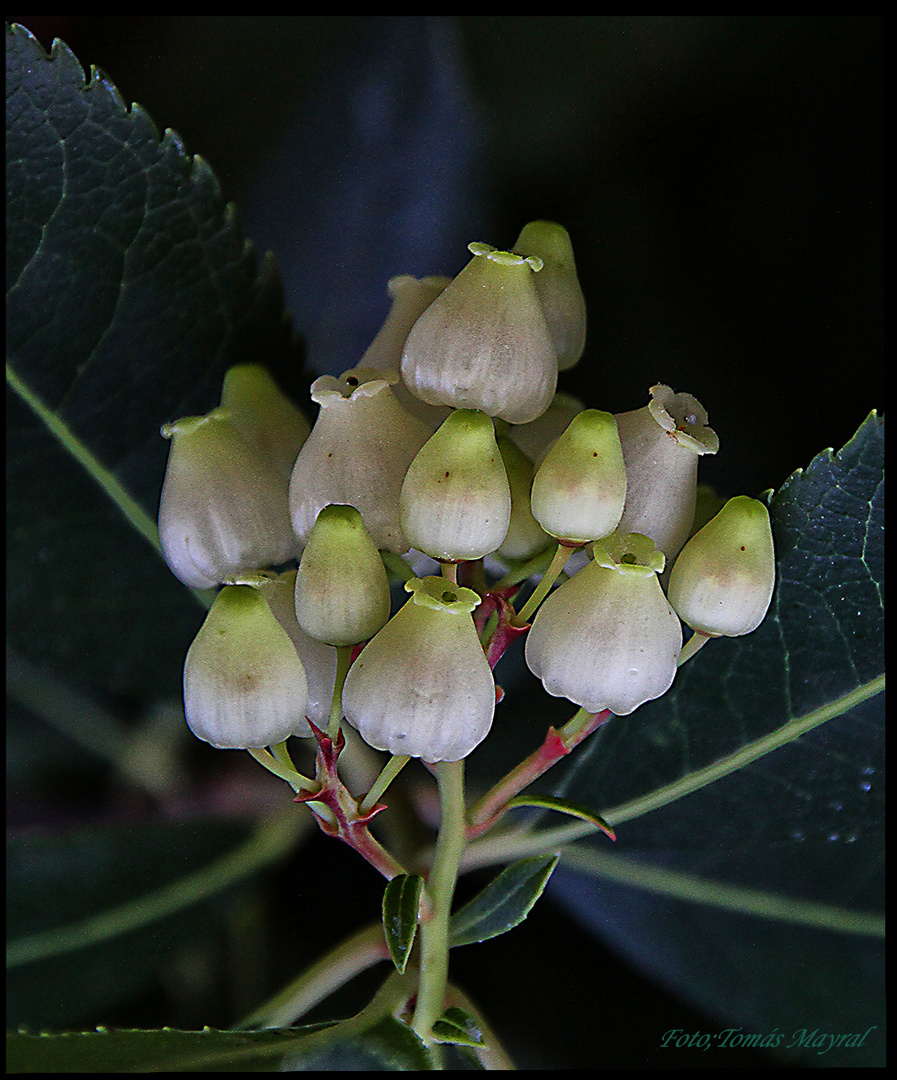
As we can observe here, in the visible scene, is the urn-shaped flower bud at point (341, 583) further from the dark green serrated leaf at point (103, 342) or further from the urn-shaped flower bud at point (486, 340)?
the dark green serrated leaf at point (103, 342)

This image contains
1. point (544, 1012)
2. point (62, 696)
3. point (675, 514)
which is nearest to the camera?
point (675, 514)

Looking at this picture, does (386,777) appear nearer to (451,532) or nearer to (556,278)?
(451,532)

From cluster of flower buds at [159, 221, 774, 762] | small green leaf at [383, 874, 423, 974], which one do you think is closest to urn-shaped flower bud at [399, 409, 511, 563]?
cluster of flower buds at [159, 221, 774, 762]

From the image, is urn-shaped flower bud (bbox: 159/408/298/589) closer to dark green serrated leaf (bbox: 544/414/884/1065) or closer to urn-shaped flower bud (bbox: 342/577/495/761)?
urn-shaped flower bud (bbox: 342/577/495/761)

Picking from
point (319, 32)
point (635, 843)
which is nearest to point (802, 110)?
point (319, 32)

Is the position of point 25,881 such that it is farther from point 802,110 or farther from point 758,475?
point 802,110

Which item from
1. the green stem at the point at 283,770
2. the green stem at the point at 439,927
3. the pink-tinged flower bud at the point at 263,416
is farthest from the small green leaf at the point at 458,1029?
the pink-tinged flower bud at the point at 263,416

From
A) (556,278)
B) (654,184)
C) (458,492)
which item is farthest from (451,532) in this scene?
(654,184)

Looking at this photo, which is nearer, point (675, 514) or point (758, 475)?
point (675, 514)
